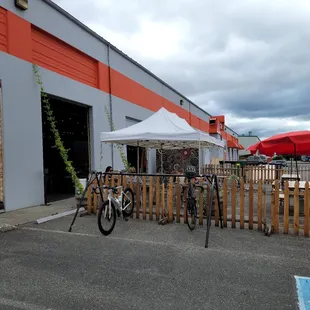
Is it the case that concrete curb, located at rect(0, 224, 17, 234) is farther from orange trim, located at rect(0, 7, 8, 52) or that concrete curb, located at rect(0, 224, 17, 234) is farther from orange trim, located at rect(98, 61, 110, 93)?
orange trim, located at rect(98, 61, 110, 93)

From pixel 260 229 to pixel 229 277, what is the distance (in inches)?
96.2

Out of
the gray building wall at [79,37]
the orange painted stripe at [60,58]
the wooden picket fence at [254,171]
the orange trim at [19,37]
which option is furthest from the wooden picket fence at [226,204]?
the wooden picket fence at [254,171]

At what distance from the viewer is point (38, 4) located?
8328mm

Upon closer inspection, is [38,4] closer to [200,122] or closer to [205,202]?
[205,202]

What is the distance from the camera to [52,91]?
350 inches

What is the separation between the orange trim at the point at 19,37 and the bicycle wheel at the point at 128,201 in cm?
468

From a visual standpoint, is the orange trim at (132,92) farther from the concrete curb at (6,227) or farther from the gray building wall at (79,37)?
the concrete curb at (6,227)

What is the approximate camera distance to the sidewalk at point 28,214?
6.01 m

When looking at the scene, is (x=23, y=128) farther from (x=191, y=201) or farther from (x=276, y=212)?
(x=276, y=212)

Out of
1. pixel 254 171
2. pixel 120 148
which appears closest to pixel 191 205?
pixel 120 148

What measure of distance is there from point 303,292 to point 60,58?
905 cm

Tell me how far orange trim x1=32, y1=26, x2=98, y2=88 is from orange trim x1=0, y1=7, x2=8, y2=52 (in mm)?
984

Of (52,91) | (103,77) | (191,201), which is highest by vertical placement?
(103,77)

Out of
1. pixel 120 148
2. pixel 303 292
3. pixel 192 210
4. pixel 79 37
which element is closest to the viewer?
pixel 303 292
